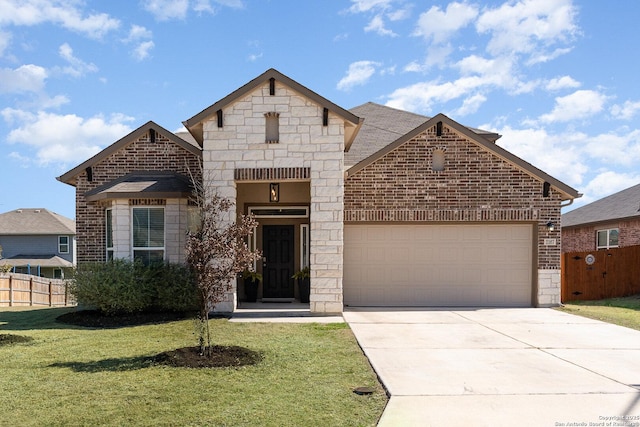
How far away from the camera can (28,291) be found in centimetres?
2005

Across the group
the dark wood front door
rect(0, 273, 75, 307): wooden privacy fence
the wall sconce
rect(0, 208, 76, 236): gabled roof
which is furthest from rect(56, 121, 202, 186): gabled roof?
rect(0, 208, 76, 236): gabled roof

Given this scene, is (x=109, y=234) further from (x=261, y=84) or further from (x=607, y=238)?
(x=607, y=238)

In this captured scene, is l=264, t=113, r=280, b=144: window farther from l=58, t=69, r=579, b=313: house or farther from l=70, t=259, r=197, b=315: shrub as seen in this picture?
l=70, t=259, r=197, b=315: shrub

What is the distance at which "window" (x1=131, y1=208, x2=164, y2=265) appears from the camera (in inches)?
451

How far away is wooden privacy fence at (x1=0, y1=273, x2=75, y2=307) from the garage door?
37.3 feet

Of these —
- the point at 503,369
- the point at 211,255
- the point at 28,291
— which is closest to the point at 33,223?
the point at 28,291

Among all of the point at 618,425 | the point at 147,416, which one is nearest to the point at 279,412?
the point at 147,416

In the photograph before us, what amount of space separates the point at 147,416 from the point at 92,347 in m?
3.79

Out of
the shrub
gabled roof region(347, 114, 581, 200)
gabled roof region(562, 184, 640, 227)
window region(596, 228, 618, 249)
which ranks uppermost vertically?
gabled roof region(347, 114, 581, 200)

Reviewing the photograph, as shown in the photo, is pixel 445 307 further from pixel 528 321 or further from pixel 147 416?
pixel 147 416

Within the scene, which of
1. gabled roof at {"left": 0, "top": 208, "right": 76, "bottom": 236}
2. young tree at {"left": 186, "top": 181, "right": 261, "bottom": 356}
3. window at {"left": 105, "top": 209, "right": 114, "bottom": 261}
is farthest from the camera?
gabled roof at {"left": 0, "top": 208, "right": 76, "bottom": 236}

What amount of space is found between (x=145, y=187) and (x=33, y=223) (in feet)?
94.9

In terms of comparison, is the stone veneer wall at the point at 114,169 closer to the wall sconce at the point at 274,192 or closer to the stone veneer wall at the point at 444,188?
the wall sconce at the point at 274,192

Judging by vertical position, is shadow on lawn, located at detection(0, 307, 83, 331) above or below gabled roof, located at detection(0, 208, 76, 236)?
below
